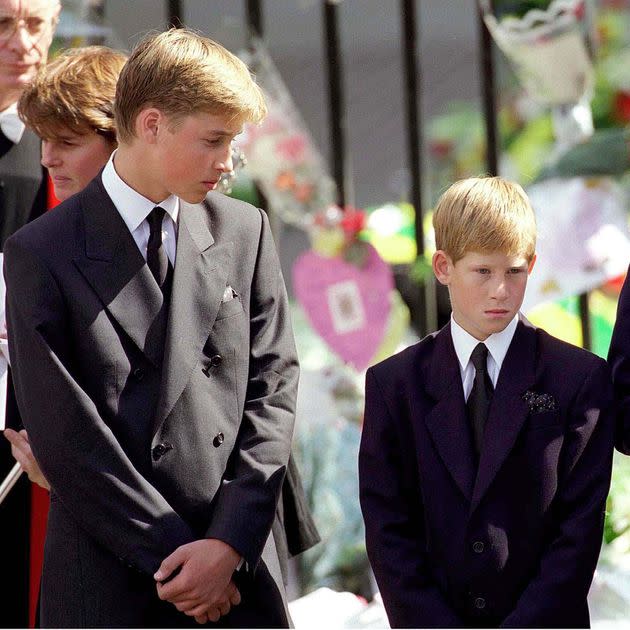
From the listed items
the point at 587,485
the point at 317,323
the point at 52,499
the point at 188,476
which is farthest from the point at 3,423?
the point at 317,323

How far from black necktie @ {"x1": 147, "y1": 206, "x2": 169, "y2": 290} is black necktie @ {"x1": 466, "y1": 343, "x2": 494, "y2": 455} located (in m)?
0.59

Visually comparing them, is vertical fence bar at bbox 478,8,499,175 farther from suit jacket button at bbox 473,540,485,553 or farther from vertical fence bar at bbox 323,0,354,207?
suit jacket button at bbox 473,540,485,553

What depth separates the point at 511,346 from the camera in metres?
2.46

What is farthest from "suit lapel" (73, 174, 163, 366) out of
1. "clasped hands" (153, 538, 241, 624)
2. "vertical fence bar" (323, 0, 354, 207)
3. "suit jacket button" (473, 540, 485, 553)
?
"vertical fence bar" (323, 0, 354, 207)

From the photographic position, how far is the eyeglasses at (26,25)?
303 cm

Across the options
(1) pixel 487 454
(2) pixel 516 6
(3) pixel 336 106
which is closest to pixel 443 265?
(1) pixel 487 454

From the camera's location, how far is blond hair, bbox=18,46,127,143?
105 inches

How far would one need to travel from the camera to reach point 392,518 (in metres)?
2.43

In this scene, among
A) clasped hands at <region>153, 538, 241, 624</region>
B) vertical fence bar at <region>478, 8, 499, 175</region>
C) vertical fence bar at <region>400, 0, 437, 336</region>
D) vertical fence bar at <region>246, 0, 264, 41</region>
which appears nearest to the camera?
clasped hands at <region>153, 538, 241, 624</region>

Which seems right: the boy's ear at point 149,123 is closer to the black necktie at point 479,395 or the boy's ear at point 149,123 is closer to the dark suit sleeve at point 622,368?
the black necktie at point 479,395

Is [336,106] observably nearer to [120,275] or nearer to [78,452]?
[120,275]

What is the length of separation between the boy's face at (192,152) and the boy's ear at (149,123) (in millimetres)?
13

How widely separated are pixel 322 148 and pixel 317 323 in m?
0.59

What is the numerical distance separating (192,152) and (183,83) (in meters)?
0.12
